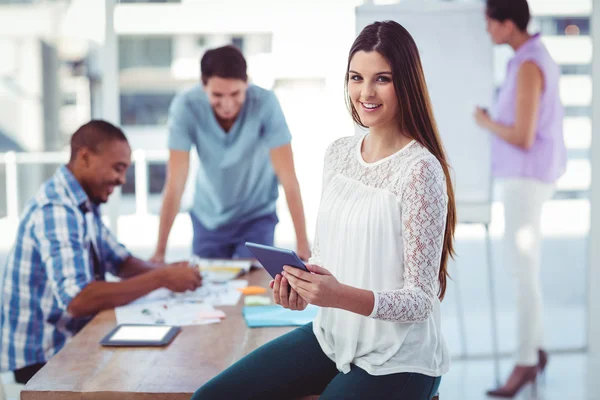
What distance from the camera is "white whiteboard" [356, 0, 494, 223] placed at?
9.41 ft

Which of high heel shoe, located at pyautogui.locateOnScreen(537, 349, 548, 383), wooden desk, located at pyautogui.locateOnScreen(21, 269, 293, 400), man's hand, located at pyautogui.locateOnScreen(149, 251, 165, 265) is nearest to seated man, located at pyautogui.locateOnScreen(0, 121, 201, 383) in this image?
wooden desk, located at pyautogui.locateOnScreen(21, 269, 293, 400)

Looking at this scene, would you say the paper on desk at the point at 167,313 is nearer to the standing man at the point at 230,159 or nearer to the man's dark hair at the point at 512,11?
the standing man at the point at 230,159

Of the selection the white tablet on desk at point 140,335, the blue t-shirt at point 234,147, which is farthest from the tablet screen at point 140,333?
the blue t-shirt at point 234,147

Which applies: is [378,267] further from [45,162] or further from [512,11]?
[45,162]

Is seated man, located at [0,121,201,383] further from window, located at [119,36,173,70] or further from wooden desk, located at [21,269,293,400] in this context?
window, located at [119,36,173,70]

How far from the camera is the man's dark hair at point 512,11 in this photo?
2760mm

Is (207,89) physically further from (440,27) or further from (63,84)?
(63,84)

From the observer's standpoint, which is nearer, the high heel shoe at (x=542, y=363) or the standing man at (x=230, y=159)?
the standing man at (x=230, y=159)

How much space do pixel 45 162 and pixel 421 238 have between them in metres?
5.14

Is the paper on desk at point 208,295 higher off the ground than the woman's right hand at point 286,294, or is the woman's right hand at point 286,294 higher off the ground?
the woman's right hand at point 286,294

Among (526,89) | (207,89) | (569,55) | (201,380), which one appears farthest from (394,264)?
(569,55)

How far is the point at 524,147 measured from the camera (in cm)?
280

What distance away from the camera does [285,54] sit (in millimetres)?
3379

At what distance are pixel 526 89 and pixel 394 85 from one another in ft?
5.15
